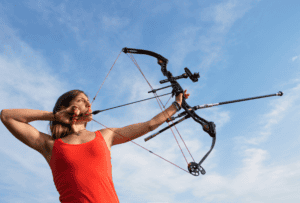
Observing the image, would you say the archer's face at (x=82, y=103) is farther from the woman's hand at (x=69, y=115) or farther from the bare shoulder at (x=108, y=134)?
the bare shoulder at (x=108, y=134)

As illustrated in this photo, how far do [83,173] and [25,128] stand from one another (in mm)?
572

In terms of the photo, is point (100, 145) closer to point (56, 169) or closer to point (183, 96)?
point (56, 169)

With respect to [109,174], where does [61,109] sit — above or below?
above

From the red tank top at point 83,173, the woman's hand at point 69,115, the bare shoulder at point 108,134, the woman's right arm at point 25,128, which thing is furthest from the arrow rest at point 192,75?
the woman's right arm at point 25,128

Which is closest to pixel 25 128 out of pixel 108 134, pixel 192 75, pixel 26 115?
pixel 26 115

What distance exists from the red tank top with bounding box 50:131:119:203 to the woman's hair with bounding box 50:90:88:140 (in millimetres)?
177

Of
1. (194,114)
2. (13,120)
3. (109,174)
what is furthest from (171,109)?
(13,120)

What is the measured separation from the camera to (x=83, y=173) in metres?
1.37

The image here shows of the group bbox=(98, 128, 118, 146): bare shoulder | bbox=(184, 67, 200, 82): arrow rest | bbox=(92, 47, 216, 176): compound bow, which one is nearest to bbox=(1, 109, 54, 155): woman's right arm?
bbox=(98, 128, 118, 146): bare shoulder

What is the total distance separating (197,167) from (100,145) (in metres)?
1.06

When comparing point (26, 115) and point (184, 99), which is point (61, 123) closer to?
point (26, 115)

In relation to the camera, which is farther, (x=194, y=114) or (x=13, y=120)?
(x=194, y=114)

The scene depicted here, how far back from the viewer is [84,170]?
1382 millimetres

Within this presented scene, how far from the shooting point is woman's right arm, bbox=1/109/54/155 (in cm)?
159
